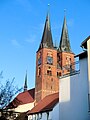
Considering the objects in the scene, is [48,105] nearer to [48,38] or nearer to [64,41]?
[48,38]

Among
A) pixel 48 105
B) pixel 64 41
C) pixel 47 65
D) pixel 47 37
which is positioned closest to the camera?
pixel 48 105

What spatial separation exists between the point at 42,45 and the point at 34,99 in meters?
14.1

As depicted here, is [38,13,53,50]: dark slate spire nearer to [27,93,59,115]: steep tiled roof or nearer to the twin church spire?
the twin church spire

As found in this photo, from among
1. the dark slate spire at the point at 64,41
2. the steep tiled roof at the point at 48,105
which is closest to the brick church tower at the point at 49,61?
the dark slate spire at the point at 64,41

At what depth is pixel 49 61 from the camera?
6562cm

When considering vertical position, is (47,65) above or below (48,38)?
below

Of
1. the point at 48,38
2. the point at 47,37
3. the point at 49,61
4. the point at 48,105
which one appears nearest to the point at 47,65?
the point at 49,61

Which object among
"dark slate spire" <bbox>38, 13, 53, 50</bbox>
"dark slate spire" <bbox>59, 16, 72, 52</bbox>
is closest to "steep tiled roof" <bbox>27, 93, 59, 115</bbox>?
"dark slate spire" <bbox>38, 13, 53, 50</bbox>

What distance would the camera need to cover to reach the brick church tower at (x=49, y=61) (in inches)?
2445

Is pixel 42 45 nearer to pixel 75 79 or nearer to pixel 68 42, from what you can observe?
pixel 68 42

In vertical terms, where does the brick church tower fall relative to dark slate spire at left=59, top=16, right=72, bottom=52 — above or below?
below

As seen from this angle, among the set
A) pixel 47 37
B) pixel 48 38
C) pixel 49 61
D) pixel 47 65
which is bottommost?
pixel 47 65

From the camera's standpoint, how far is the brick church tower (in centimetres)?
6209

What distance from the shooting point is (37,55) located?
68000 millimetres
